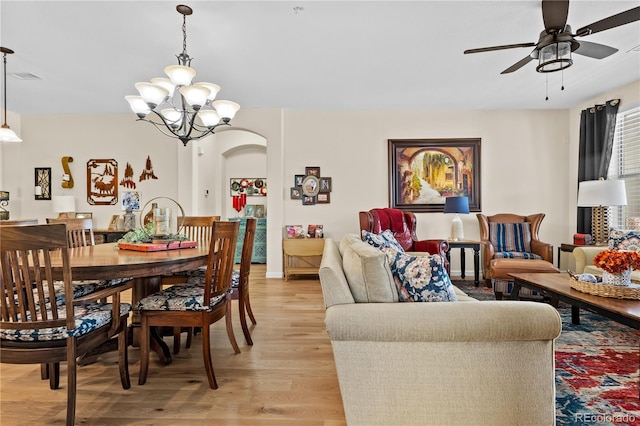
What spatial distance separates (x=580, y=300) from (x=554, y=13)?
1883mm

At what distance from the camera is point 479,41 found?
3289 millimetres

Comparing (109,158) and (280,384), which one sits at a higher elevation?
(109,158)

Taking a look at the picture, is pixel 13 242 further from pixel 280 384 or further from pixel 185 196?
pixel 185 196

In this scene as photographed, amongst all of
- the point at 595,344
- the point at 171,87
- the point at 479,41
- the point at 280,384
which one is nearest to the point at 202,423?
the point at 280,384

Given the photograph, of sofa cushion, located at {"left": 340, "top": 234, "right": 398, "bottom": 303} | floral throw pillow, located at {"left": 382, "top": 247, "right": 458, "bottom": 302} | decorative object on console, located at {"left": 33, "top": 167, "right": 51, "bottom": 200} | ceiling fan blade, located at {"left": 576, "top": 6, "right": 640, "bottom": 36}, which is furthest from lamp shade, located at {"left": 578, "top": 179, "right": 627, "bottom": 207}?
decorative object on console, located at {"left": 33, "top": 167, "right": 51, "bottom": 200}

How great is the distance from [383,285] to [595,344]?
2153 mm

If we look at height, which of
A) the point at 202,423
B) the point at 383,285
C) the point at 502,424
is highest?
the point at 383,285

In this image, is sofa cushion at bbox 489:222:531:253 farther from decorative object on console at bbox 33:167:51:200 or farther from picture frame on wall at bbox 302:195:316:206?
decorative object on console at bbox 33:167:51:200

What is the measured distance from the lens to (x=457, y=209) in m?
4.91

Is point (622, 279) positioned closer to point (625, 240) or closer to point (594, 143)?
point (625, 240)

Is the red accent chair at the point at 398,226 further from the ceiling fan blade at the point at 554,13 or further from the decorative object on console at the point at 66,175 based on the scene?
the decorative object on console at the point at 66,175

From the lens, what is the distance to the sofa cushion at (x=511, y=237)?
4.68 metres

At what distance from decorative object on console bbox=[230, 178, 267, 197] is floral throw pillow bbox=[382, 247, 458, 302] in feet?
21.1

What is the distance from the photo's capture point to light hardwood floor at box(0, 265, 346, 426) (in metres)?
1.81
